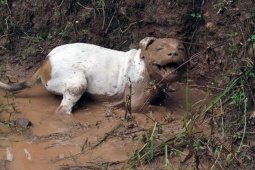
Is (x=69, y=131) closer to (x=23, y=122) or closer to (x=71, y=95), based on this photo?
(x=23, y=122)

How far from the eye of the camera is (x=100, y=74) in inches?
255

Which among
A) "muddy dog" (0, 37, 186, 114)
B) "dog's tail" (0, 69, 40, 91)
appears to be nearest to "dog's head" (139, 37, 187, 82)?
"muddy dog" (0, 37, 186, 114)

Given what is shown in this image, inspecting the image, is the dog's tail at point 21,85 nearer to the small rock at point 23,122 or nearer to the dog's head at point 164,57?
the small rock at point 23,122

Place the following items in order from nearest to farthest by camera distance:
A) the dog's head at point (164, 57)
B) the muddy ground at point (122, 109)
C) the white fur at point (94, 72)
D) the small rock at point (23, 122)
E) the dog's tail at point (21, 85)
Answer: the muddy ground at point (122, 109) → the small rock at point (23, 122) → the dog's head at point (164, 57) → the white fur at point (94, 72) → the dog's tail at point (21, 85)

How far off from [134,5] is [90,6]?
0.56 meters

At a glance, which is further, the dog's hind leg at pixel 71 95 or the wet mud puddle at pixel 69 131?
the dog's hind leg at pixel 71 95

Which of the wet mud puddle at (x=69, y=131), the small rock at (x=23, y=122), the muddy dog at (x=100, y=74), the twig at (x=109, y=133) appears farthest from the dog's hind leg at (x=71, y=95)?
the twig at (x=109, y=133)

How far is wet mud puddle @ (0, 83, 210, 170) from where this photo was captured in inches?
208

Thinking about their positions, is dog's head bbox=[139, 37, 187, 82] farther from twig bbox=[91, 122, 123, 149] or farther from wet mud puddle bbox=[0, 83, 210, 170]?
twig bbox=[91, 122, 123, 149]

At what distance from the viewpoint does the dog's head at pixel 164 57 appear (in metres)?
5.98

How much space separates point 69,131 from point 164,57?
122 centimetres

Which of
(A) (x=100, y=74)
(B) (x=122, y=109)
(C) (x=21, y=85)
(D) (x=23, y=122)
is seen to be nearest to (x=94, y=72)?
(A) (x=100, y=74)

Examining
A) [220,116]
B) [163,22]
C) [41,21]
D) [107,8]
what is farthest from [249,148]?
[41,21]

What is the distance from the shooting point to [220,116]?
564 cm
